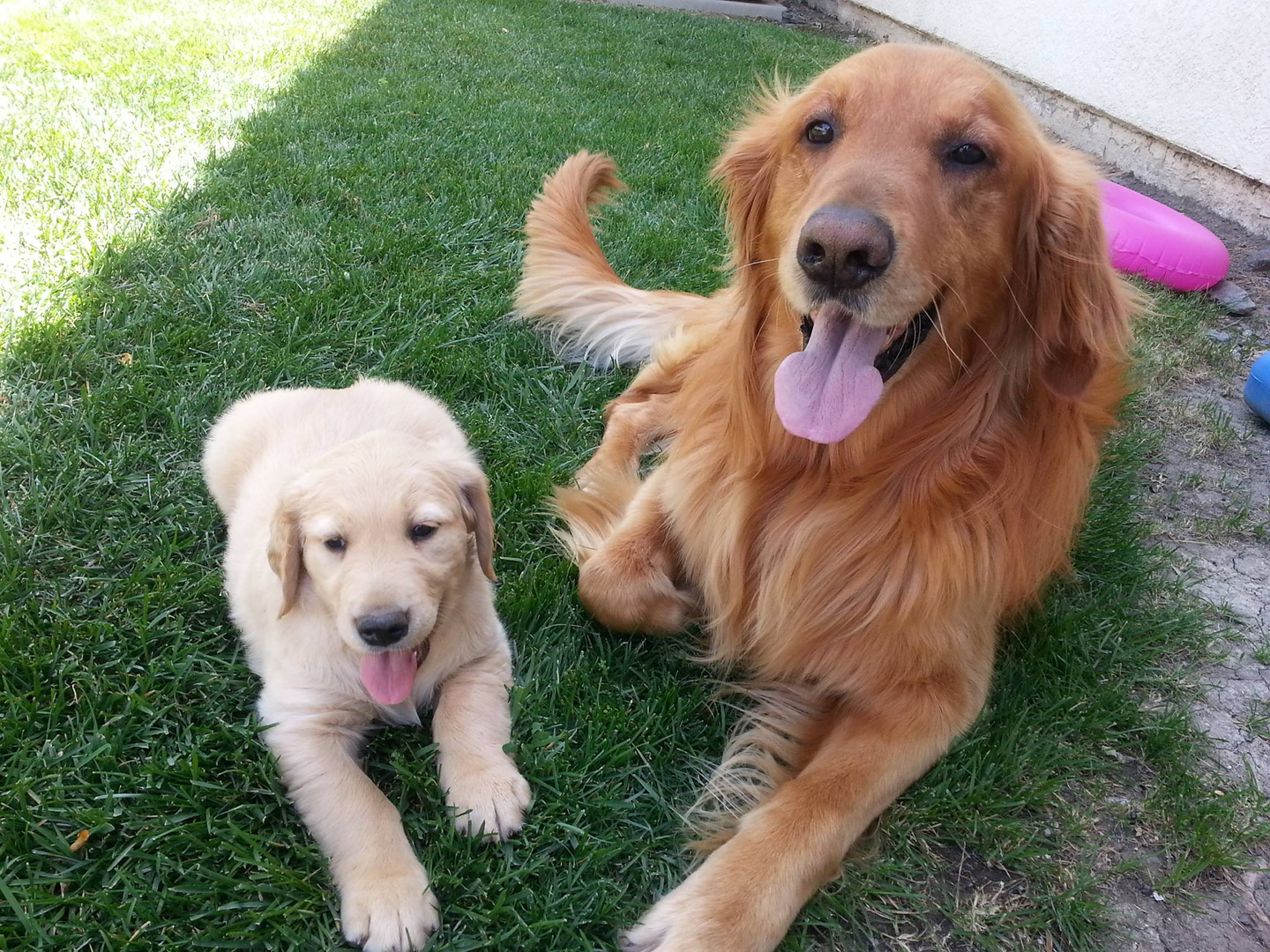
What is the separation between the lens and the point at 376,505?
5.57 ft

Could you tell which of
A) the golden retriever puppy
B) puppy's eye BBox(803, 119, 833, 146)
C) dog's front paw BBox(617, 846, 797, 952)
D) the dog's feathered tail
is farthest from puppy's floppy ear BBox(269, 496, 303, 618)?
the dog's feathered tail

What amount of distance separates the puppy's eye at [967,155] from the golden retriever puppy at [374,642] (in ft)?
4.04

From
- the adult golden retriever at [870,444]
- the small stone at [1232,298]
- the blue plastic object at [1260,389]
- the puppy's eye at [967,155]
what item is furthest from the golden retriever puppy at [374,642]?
the small stone at [1232,298]

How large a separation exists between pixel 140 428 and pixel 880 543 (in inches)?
83.5

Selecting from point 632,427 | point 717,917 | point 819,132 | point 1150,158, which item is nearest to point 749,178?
point 819,132

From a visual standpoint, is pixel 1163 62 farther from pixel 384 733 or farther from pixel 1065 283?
pixel 384 733

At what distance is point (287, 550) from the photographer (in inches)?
67.2

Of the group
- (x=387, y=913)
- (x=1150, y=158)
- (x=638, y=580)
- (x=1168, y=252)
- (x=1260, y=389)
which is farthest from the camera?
(x=1150, y=158)

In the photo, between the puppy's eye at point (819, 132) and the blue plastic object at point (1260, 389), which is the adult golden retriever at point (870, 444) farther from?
the blue plastic object at point (1260, 389)

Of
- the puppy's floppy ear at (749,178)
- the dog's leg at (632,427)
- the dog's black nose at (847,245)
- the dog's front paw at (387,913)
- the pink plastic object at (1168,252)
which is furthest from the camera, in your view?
the pink plastic object at (1168,252)

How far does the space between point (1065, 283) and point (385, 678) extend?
1688mm

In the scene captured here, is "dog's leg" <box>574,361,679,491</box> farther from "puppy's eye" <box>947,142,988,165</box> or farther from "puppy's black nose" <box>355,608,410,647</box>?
"puppy's eye" <box>947,142,988,165</box>

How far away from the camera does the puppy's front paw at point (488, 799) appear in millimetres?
1624

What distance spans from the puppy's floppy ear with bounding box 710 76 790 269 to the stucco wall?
4403 mm
